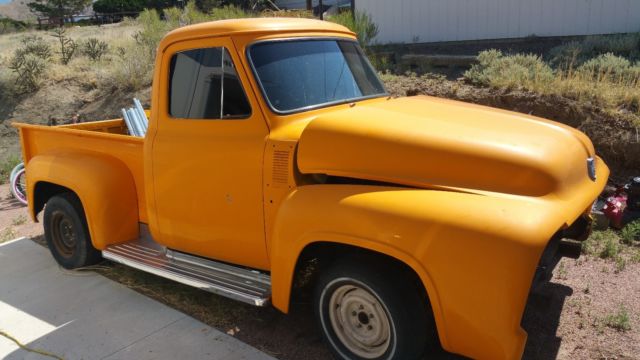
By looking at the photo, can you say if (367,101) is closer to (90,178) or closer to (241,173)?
(241,173)

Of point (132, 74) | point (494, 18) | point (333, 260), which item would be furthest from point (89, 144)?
point (494, 18)

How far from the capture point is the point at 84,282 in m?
4.80

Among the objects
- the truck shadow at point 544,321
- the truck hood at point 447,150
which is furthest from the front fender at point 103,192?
the truck shadow at point 544,321

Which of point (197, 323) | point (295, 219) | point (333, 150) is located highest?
point (333, 150)

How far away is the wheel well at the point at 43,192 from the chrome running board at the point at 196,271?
117cm

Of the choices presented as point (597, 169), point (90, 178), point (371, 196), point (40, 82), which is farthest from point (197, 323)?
point (40, 82)

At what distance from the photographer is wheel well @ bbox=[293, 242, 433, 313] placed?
299cm

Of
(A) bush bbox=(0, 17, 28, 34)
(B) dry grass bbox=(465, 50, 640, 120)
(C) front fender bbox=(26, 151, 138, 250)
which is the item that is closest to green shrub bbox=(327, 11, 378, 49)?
(B) dry grass bbox=(465, 50, 640, 120)

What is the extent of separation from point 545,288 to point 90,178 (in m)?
3.73

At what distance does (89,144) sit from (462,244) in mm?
3627

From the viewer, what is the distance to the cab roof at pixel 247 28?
11.9 ft

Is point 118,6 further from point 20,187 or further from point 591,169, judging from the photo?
point 591,169

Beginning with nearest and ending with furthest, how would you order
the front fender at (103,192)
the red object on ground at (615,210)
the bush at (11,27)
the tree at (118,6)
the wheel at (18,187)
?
the front fender at (103,192), the red object on ground at (615,210), the wheel at (18,187), the bush at (11,27), the tree at (118,6)

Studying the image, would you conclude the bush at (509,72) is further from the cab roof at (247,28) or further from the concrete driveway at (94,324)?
the concrete driveway at (94,324)
